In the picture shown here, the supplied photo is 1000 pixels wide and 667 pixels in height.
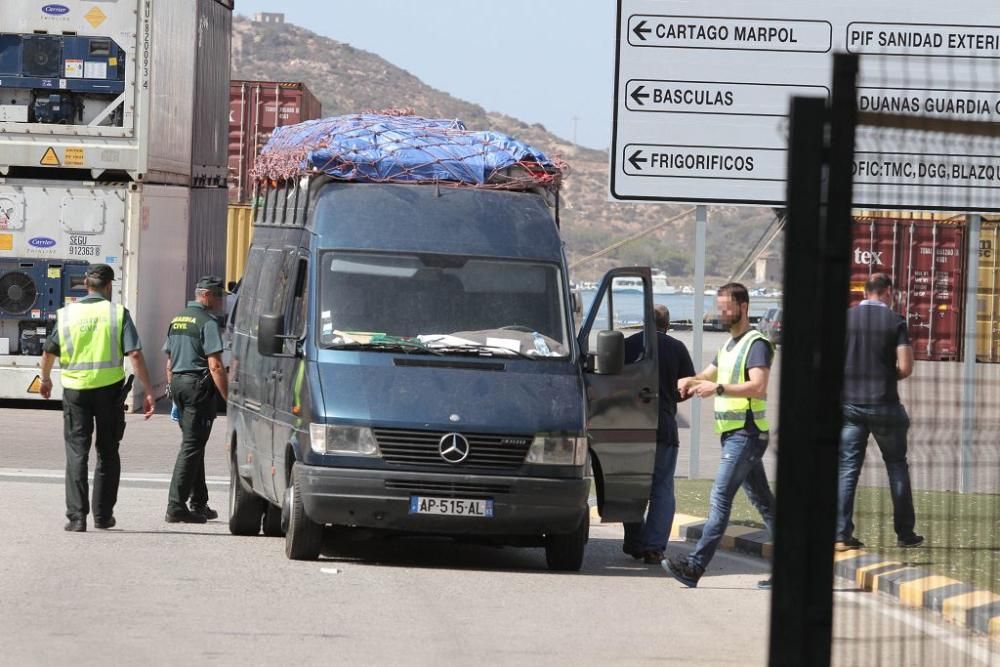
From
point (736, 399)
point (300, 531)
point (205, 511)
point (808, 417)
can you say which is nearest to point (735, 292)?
point (736, 399)

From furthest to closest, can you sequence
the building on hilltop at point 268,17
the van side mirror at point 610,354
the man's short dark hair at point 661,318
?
the building on hilltop at point 268,17 < the man's short dark hair at point 661,318 < the van side mirror at point 610,354

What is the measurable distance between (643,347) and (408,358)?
1783 millimetres

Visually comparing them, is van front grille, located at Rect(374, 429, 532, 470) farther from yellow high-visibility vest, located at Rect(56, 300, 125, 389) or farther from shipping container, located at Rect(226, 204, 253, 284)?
shipping container, located at Rect(226, 204, 253, 284)

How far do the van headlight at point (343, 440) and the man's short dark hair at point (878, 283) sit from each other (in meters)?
5.56

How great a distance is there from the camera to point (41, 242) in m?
22.5

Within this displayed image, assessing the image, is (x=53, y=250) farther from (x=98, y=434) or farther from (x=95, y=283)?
(x=98, y=434)

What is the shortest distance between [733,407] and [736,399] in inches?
2.1

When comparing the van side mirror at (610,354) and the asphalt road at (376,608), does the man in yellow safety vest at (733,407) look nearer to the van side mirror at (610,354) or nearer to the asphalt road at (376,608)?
the asphalt road at (376,608)

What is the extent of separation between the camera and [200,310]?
1404 cm

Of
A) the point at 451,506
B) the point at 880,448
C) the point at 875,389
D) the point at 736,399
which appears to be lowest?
the point at 451,506

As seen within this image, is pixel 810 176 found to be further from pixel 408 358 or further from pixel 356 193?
pixel 356 193

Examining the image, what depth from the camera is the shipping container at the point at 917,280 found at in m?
5.25

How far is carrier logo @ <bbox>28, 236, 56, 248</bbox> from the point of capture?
2245 centimetres

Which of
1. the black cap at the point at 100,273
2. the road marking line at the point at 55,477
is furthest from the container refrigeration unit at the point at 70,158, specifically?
the black cap at the point at 100,273
